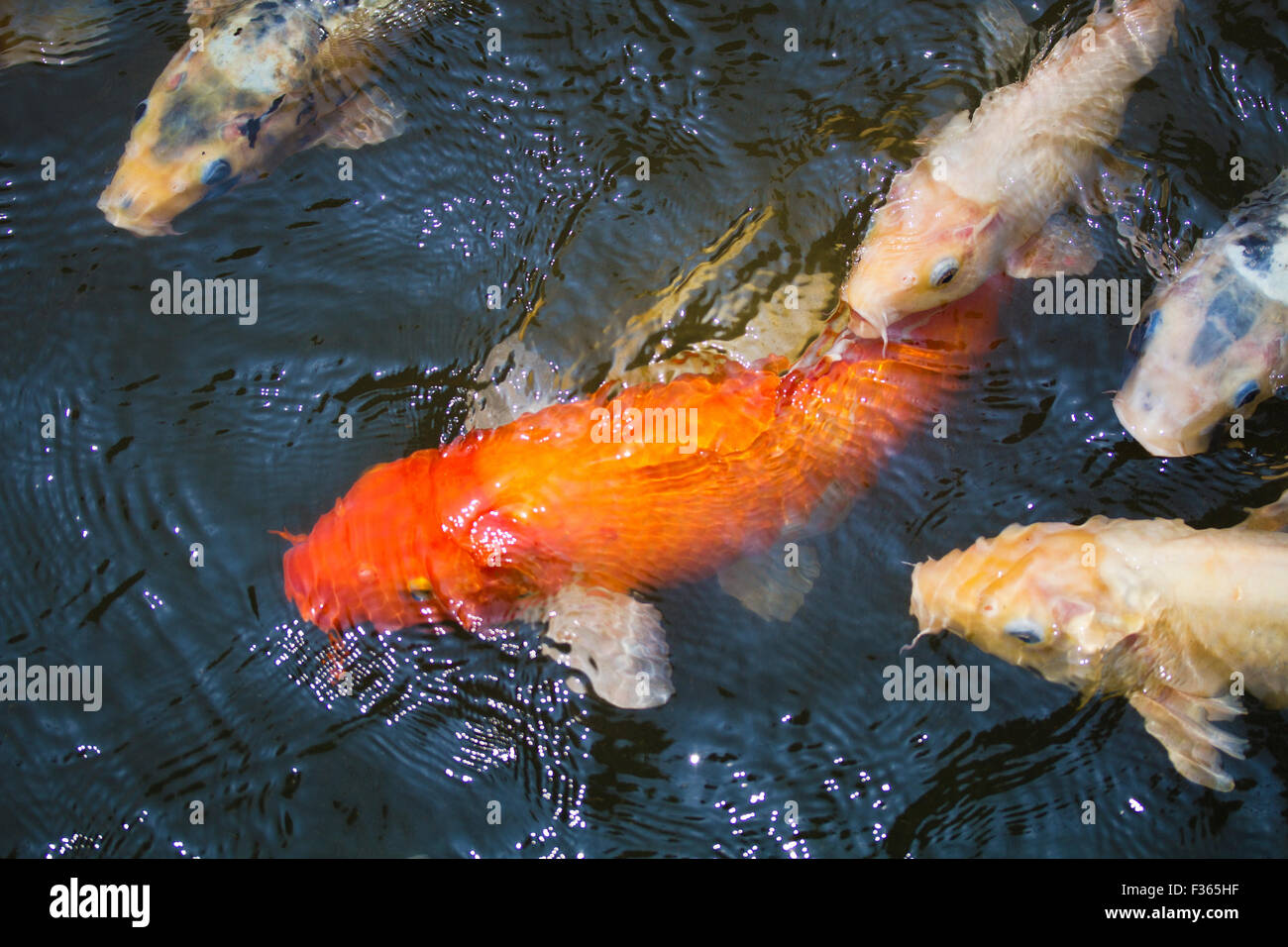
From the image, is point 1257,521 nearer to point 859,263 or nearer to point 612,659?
point 859,263

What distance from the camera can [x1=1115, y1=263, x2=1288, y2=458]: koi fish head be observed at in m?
5.20

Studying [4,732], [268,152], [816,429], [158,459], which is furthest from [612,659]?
[268,152]

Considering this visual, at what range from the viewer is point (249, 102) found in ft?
19.9

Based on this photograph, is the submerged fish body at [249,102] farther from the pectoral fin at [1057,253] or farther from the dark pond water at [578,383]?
the pectoral fin at [1057,253]

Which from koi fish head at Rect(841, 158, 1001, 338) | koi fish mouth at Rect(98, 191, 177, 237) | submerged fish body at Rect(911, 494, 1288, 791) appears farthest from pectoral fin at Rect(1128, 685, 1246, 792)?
koi fish mouth at Rect(98, 191, 177, 237)

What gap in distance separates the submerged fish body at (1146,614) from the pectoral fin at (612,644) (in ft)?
4.32

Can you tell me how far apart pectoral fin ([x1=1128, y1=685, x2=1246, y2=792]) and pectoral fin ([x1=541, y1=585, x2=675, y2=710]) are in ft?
7.52

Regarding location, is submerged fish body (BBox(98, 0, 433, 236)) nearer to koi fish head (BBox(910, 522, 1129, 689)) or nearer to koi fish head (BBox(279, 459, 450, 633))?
koi fish head (BBox(279, 459, 450, 633))

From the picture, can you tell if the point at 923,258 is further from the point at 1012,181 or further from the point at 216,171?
the point at 216,171

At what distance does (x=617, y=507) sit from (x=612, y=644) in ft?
2.20

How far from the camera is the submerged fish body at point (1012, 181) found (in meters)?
5.43

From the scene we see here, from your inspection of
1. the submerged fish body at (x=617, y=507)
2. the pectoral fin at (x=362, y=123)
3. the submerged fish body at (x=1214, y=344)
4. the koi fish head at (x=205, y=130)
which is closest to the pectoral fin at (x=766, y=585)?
the submerged fish body at (x=617, y=507)
